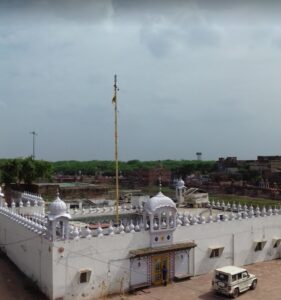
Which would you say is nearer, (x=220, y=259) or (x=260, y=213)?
(x=220, y=259)

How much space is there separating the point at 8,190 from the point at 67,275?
26.4 metres

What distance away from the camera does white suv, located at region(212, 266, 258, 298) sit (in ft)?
50.6

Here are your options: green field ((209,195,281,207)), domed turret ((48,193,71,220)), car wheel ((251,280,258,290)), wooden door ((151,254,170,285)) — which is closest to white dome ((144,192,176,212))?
wooden door ((151,254,170,285))

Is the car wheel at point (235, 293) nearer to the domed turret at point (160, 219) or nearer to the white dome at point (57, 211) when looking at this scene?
the domed turret at point (160, 219)

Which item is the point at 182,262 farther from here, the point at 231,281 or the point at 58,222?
the point at 58,222

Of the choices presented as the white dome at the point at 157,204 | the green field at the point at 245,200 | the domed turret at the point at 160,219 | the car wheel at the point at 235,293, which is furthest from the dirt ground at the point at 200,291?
the green field at the point at 245,200

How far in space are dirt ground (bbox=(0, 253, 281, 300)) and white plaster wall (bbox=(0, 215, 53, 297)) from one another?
14.4 inches

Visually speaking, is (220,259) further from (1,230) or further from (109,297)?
(1,230)

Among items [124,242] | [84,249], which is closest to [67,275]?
[84,249]

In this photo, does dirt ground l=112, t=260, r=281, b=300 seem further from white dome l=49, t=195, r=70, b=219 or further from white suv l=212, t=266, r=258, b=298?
white dome l=49, t=195, r=70, b=219

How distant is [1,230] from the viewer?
21.3 m

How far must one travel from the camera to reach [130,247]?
53.0ft

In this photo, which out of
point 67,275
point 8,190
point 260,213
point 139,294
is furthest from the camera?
point 8,190

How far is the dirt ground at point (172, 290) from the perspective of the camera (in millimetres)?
15219
